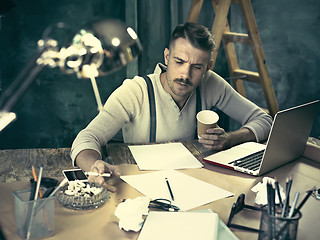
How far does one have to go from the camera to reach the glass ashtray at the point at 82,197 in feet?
3.72

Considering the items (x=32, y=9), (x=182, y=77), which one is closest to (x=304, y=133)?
(x=182, y=77)

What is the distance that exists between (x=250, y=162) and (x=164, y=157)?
344 millimetres

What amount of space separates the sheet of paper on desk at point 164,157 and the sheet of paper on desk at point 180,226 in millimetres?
414

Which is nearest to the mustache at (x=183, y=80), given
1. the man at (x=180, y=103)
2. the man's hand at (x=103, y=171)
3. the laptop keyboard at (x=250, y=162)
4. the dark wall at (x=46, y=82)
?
the man at (x=180, y=103)

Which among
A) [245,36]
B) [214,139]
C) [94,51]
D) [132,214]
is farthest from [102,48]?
[245,36]

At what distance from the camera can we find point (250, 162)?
156 centimetres

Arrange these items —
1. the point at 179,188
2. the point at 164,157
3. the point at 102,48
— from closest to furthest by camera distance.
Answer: the point at 102,48
the point at 179,188
the point at 164,157

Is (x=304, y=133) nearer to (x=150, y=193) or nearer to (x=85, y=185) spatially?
(x=150, y=193)

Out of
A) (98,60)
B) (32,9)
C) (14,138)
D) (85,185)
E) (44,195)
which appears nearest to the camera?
(98,60)

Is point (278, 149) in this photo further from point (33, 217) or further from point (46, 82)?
point (46, 82)

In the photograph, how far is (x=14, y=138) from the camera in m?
3.44

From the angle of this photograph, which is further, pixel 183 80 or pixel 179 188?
pixel 183 80

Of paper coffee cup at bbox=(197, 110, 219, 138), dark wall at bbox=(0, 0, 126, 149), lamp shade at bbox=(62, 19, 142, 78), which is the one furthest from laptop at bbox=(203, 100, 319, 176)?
dark wall at bbox=(0, 0, 126, 149)

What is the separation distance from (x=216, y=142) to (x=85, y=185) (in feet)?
2.35
